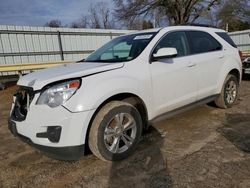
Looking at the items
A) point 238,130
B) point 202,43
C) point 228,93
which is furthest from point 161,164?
point 228,93

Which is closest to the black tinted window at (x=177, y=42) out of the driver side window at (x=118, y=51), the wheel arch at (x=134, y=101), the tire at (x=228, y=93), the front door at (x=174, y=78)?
the front door at (x=174, y=78)

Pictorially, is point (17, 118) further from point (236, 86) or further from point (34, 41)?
point (34, 41)

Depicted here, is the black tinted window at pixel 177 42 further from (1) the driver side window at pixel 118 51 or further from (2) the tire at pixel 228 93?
(2) the tire at pixel 228 93

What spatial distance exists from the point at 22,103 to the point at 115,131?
4.21 feet

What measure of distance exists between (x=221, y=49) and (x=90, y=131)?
131 inches

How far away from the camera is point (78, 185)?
275cm

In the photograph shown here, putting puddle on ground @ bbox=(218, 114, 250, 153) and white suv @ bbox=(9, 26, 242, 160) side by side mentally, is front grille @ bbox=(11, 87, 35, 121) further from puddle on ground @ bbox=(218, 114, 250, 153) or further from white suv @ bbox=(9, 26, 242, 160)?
puddle on ground @ bbox=(218, 114, 250, 153)

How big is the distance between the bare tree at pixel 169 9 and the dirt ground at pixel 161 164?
74.9 feet

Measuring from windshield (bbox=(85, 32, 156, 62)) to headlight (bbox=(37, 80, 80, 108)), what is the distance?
98 centimetres

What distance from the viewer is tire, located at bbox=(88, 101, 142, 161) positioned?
9.72ft

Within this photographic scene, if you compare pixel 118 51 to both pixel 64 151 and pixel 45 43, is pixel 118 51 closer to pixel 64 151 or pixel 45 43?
pixel 64 151

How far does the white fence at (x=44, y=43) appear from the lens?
11.5 m

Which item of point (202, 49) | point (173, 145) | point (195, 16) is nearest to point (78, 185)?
point (173, 145)

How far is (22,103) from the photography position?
3.25 metres
